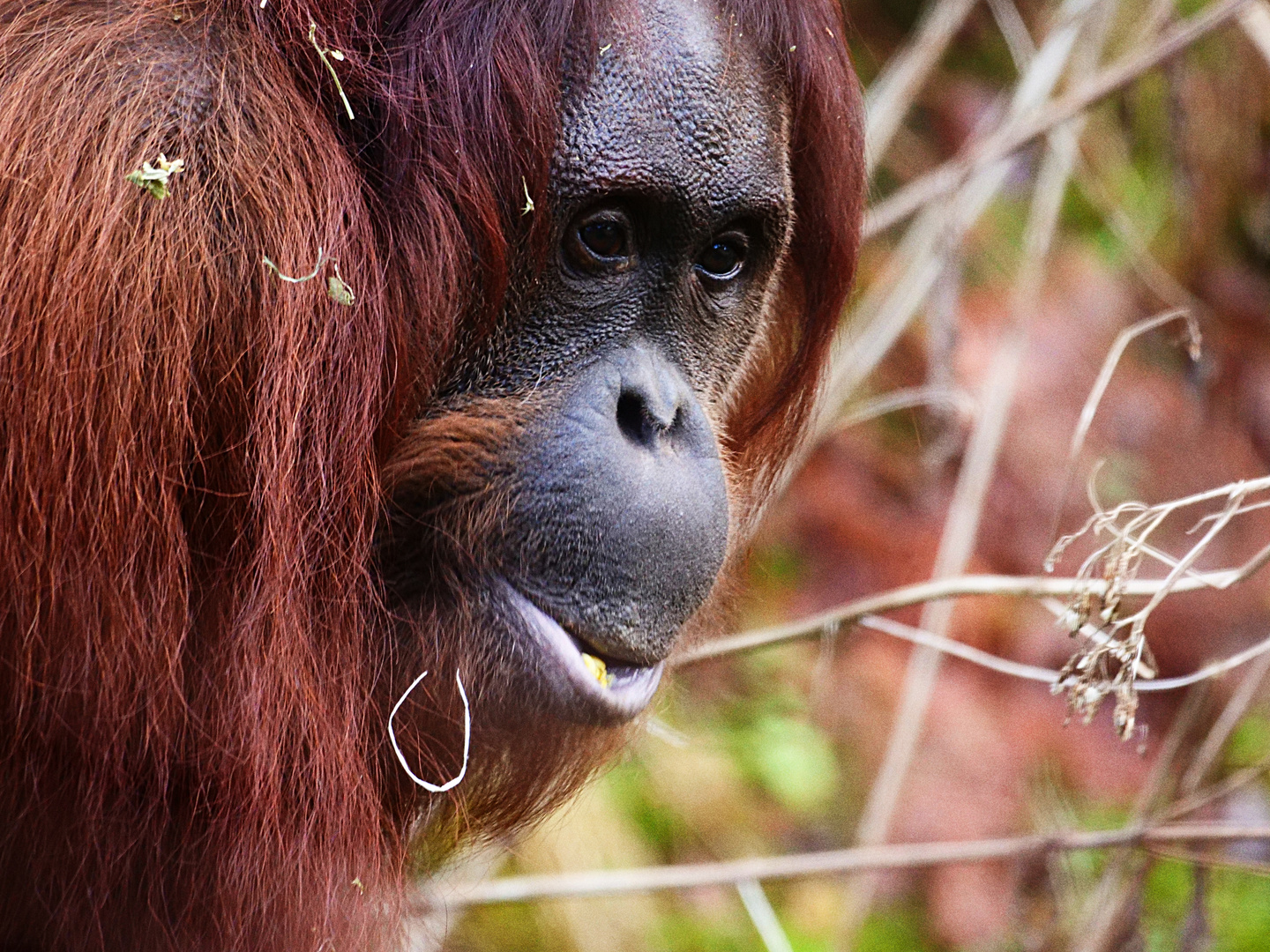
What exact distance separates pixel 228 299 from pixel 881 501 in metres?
3.04

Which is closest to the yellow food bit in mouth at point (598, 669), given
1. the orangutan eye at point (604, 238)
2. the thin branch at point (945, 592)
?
the thin branch at point (945, 592)

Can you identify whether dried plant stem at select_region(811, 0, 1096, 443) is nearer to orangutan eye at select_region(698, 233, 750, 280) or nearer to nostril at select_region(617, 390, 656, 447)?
orangutan eye at select_region(698, 233, 750, 280)

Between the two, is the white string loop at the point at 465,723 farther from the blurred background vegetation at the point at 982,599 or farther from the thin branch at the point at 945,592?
the blurred background vegetation at the point at 982,599

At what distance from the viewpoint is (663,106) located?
1.68 meters

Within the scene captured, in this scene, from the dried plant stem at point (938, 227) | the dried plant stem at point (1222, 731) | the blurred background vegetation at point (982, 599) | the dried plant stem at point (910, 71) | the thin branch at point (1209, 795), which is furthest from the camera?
the blurred background vegetation at point (982, 599)

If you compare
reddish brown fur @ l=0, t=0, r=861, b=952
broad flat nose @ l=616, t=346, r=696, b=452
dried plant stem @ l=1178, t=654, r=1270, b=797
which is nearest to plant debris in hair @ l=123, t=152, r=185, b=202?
reddish brown fur @ l=0, t=0, r=861, b=952

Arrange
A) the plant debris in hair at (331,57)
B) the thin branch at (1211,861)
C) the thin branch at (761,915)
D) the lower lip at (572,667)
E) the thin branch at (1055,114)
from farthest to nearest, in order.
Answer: the thin branch at (1055,114)
the thin branch at (761,915)
the thin branch at (1211,861)
the lower lip at (572,667)
the plant debris in hair at (331,57)

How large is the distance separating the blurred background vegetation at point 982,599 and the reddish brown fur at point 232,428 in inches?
71.8

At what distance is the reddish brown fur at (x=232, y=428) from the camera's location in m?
1.38

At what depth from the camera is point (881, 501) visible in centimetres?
424

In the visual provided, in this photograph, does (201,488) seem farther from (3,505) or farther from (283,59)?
(283,59)

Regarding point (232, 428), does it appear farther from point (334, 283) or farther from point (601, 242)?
point (601, 242)

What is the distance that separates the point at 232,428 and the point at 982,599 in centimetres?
293

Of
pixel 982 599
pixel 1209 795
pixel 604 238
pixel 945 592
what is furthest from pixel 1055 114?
pixel 982 599
